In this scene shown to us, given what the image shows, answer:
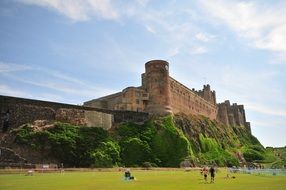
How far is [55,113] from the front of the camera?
45.5 m

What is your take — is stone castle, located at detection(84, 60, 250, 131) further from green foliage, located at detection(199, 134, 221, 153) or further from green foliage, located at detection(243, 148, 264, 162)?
green foliage, located at detection(243, 148, 264, 162)

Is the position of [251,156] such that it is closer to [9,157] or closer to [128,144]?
[128,144]

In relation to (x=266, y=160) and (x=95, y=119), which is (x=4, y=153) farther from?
(x=266, y=160)

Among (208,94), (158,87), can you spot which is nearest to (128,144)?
(158,87)

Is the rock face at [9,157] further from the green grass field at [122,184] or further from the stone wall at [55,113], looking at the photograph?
the green grass field at [122,184]

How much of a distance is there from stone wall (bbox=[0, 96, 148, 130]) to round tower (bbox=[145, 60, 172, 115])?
6.30 meters

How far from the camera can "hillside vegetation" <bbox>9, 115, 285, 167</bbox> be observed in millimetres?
40594

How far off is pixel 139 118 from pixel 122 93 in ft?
29.5

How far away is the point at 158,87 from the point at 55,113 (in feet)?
67.4

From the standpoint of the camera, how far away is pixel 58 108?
46.1 metres

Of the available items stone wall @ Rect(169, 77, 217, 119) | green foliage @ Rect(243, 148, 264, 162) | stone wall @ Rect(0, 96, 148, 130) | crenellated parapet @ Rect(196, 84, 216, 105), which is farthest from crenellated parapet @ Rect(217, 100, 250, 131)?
stone wall @ Rect(0, 96, 148, 130)

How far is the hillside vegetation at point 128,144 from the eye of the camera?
40.6 meters

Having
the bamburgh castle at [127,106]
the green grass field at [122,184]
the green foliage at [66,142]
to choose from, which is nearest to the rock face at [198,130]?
the bamburgh castle at [127,106]

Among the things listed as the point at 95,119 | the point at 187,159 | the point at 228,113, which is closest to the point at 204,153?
the point at 187,159
